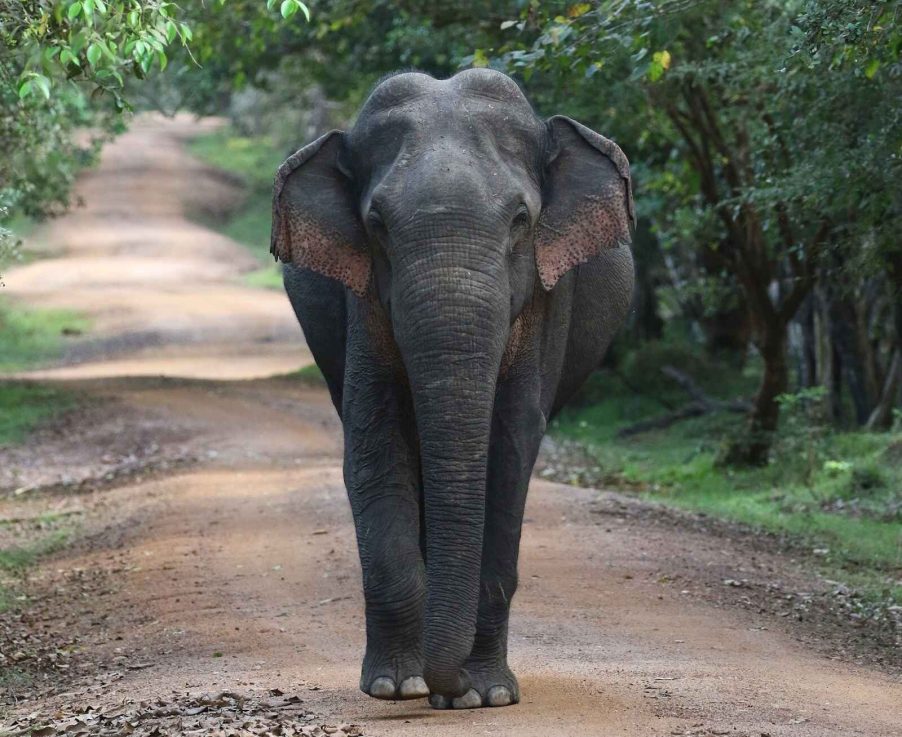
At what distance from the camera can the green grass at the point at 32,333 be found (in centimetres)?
3114

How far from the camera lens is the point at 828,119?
11523 millimetres

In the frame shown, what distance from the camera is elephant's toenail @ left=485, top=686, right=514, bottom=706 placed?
21.8ft

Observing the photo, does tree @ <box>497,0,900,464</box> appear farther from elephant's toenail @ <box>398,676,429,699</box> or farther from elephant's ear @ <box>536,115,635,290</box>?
elephant's toenail @ <box>398,676,429,699</box>

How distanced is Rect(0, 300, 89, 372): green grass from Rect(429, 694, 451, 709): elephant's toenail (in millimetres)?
24035

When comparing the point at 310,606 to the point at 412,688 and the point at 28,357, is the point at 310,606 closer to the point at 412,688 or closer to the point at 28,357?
the point at 412,688

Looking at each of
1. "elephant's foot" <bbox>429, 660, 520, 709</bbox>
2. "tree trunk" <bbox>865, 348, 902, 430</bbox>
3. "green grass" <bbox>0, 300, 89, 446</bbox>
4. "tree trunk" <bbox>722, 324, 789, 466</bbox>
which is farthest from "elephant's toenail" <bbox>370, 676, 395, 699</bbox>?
"green grass" <bbox>0, 300, 89, 446</bbox>

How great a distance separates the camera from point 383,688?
6633 millimetres

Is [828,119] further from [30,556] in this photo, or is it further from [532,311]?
[30,556]

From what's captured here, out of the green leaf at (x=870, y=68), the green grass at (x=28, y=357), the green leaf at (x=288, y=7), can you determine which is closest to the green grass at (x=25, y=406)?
the green grass at (x=28, y=357)

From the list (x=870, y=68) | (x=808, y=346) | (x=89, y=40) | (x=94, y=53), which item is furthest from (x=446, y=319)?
(x=808, y=346)

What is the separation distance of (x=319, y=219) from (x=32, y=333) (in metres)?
28.2

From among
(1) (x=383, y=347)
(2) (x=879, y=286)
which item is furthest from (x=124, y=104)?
(2) (x=879, y=286)

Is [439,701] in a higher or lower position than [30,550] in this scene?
lower

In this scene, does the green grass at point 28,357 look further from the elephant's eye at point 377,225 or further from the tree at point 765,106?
the elephant's eye at point 377,225
